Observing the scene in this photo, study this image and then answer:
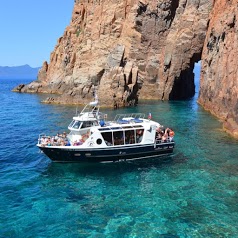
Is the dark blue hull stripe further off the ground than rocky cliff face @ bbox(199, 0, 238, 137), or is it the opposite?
rocky cliff face @ bbox(199, 0, 238, 137)

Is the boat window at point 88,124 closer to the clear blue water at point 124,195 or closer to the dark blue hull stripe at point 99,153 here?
the dark blue hull stripe at point 99,153

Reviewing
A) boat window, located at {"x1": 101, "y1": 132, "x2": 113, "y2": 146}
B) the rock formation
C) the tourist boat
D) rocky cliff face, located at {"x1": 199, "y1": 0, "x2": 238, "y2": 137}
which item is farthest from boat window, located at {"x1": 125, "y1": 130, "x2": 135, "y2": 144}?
the rock formation

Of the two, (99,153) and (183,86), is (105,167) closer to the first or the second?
(99,153)

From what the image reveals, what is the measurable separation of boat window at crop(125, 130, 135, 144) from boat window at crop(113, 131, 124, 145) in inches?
16.7

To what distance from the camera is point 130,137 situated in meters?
31.1

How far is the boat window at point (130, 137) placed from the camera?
3099 cm

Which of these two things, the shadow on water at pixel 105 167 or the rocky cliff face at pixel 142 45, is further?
the rocky cliff face at pixel 142 45

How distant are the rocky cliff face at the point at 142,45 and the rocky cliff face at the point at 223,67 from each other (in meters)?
8.92

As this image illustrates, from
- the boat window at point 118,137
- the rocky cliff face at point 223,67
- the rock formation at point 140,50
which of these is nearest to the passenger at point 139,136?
the boat window at point 118,137

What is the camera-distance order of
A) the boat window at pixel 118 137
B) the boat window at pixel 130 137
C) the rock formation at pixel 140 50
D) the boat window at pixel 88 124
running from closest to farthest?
the boat window at pixel 118 137, the boat window at pixel 130 137, the boat window at pixel 88 124, the rock formation at pixel 140 50

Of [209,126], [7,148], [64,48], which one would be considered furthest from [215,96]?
[64,48]

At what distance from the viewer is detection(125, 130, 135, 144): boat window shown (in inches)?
1220

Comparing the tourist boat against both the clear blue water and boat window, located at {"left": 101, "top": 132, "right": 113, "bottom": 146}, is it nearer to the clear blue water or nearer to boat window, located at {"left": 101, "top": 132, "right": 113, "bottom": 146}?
boat window, located at {"left": 101, "top": 132, "right": 113, "bottom": 146}

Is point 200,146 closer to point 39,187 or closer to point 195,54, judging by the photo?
point 39,187
